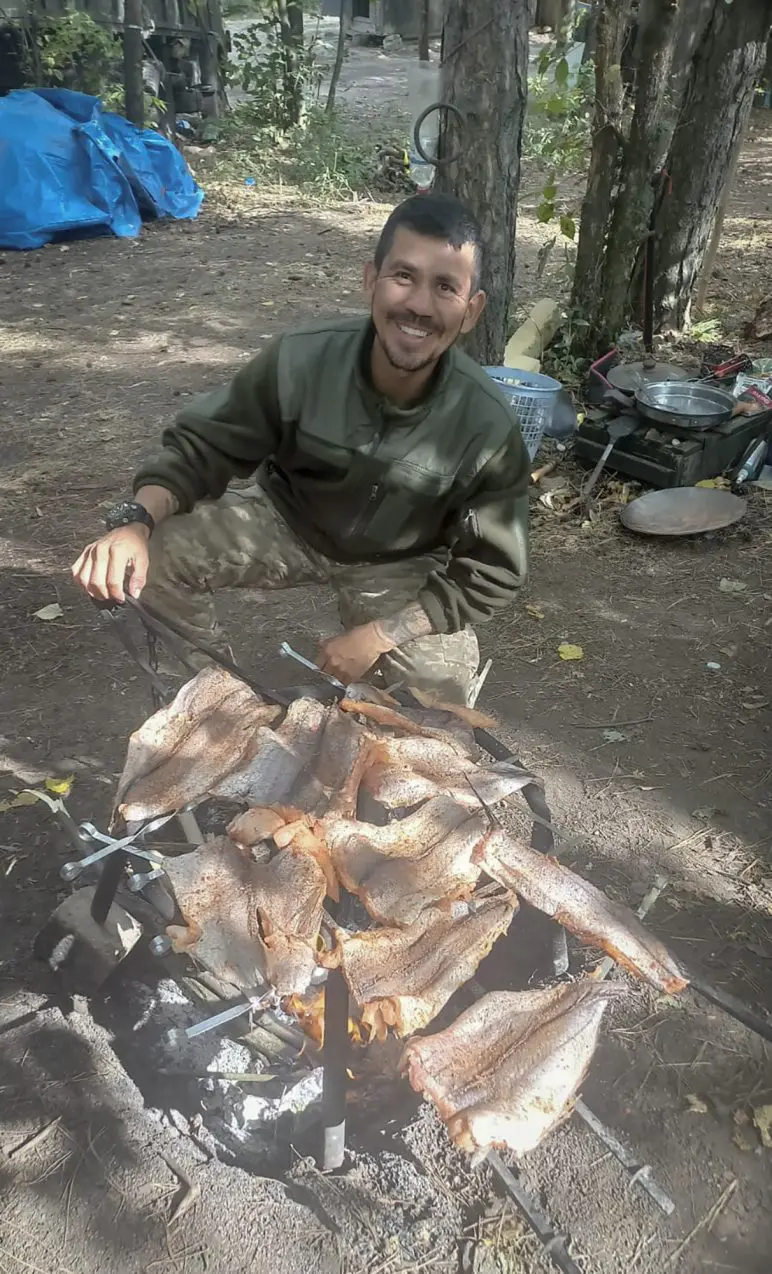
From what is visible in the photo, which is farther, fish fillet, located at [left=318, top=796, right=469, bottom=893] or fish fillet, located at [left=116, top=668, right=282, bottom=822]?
fish fillet, located at [left=116, top=668, right=282, bottom=822]

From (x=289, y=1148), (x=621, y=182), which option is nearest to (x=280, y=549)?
(x=289, y=1148)

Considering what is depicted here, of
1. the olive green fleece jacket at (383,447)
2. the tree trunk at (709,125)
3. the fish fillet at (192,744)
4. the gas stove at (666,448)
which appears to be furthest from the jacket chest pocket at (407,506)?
the tree trunk at (709,125)

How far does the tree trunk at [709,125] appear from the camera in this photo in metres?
6.41

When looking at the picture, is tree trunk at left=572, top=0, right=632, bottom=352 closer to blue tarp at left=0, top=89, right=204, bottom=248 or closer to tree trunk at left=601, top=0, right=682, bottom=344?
tree trunk at left=601, top=0, right=682, bottom=344

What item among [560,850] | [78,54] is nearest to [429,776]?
[560,850]

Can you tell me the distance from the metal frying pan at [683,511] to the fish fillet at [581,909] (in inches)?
140

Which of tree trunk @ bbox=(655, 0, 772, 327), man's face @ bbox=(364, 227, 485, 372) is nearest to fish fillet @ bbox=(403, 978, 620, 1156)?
man's face @ bbox=(364, 227, 485, 372)

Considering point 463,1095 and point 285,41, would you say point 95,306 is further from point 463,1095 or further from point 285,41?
point 463,1095

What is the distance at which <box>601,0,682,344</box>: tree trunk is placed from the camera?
6.19 m

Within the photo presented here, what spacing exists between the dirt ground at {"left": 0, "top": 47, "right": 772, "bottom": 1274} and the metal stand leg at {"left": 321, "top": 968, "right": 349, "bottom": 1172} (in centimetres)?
39

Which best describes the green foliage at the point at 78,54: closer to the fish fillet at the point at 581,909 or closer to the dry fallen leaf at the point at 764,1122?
the fish fillet at the point at 581,909

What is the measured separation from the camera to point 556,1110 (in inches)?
63.9

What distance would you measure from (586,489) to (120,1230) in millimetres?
4392

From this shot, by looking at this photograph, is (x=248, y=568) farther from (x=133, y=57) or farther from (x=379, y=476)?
(x=133, y=57)
